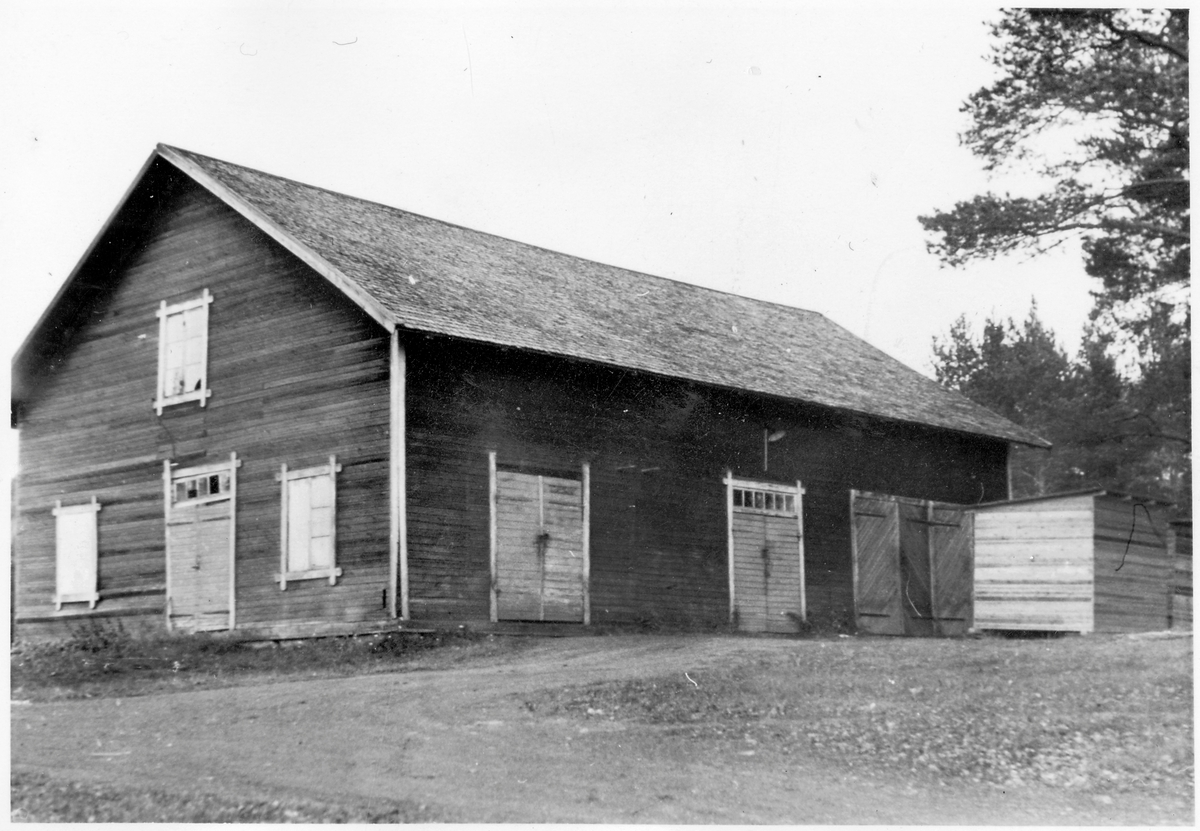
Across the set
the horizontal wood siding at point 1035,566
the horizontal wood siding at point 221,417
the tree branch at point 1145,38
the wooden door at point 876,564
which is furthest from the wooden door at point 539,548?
the tree branch at point 1145,38

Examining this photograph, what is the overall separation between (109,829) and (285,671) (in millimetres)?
8066

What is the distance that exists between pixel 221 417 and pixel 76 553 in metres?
3.77

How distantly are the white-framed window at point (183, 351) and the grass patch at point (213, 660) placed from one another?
3.60 metres

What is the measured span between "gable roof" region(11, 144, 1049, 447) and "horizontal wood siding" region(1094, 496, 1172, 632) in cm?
434

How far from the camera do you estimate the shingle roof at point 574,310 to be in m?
20.6

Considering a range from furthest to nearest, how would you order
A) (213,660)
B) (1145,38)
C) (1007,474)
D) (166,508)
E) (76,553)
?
(1007,474) < (76,553) < (1145,38) < (166,508) < (213,660)

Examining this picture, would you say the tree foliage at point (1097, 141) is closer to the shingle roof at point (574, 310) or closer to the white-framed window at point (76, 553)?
the shingle roof at point (574, 310)

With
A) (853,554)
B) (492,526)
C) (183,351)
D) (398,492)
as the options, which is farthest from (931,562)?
(183,351)

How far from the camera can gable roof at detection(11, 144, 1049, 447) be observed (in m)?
20.3

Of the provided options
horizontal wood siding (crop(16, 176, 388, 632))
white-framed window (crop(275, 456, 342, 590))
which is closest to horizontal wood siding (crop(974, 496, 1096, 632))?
horizontal wood siding (crop(16, 176, 388, 632))

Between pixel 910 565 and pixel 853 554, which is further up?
pixel 853 554

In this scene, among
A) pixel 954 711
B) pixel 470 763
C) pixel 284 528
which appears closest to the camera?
pixel 470 763

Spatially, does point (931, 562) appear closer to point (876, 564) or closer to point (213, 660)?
point (876, 564)

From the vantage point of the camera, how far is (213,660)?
63.6 feet
